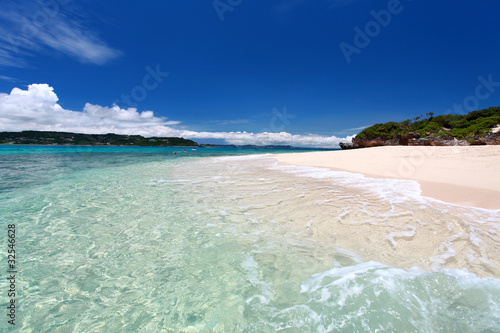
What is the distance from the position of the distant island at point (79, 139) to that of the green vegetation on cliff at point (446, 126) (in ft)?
456

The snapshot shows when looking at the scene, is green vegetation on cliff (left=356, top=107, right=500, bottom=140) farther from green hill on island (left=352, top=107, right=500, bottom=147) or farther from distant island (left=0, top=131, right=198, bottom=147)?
distant island (left=0, top=131, right=198, bottom=147)

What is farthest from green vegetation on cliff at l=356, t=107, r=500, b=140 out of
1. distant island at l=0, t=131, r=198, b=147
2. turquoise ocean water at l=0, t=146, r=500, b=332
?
distant island at l=0, t=131, r=198, b=147

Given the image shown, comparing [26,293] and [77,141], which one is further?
[77,141]

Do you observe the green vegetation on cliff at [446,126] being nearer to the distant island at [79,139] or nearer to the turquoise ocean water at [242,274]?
the turquoise ocean water at [242,274]

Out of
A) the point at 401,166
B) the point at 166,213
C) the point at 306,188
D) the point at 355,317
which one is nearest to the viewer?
the point at 355,317

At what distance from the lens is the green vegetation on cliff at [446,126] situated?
26.6 metres

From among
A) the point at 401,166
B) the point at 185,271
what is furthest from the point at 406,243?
the point at 401,166

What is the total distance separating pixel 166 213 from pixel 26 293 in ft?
10.4

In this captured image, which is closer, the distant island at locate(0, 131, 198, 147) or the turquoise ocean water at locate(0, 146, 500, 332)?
the turquoise ocean water at locate(0, 146, 500, 332)

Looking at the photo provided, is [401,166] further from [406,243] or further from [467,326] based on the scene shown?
[467,326]

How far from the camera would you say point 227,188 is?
30.5ft

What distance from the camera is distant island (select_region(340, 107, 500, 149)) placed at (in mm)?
25719

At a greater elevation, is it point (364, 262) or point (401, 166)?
point (401, 166)

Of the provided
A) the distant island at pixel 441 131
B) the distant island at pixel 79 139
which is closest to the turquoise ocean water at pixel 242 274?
the distant island at pixel 441 131
